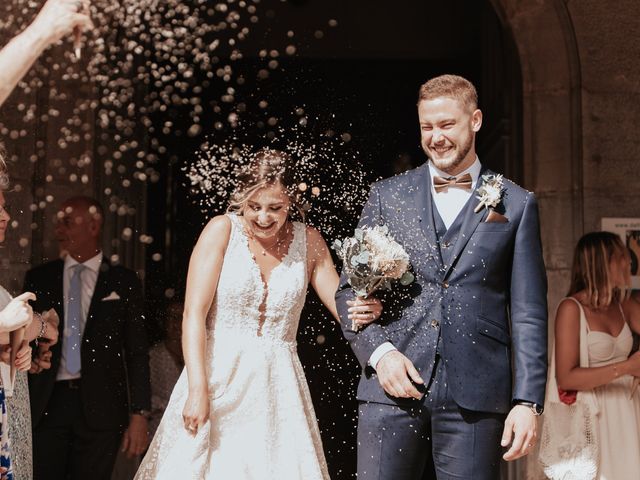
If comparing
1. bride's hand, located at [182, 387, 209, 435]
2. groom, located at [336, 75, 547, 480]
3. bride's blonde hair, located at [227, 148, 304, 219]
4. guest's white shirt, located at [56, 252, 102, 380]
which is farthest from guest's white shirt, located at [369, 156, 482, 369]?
guest's white shirt, located at [56, 252, 102, 380]

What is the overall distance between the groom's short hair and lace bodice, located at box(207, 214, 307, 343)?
1.23 meters

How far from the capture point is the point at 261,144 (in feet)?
23.9

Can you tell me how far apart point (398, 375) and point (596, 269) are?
1869 mm

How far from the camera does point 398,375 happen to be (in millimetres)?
3479

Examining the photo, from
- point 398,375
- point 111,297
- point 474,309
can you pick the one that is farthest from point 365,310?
point 111,297

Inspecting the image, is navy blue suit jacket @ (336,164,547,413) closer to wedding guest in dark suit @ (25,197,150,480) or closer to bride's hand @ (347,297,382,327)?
bride's hand @ (347,297,382,327)

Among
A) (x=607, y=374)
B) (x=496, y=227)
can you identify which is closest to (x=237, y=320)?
(x=496, y=227)

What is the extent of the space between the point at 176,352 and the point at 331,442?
227cm

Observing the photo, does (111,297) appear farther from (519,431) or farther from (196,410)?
(519,431)

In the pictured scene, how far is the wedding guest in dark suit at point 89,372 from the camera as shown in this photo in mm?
5089

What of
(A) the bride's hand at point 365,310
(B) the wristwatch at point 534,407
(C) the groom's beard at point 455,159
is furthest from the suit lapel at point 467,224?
(B) the wristwatch at point 534,407

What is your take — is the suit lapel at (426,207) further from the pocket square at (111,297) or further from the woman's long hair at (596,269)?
the pocket square at (111,297)

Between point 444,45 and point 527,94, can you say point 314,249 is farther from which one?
point 444,45

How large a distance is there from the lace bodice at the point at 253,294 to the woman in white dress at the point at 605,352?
133 cm
